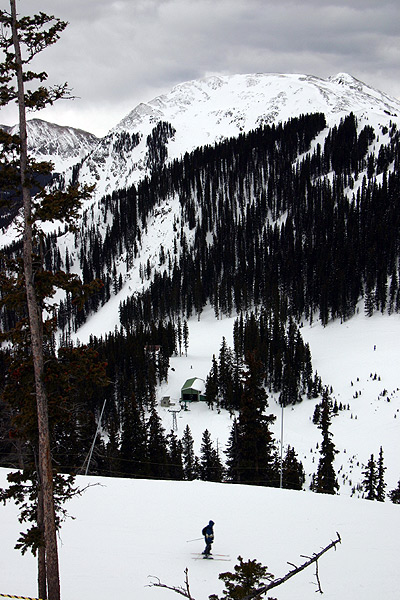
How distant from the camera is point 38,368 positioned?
27.5 ft

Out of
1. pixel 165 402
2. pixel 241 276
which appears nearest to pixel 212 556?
pixel 165 402

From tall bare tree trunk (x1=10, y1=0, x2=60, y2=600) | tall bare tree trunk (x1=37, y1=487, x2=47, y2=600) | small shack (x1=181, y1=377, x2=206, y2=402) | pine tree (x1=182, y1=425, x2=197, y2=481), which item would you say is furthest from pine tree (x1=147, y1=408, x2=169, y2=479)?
tall bare tree trunk (x1=10, y1=0, x2=60, y2=600)

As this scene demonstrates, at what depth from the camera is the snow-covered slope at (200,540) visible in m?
10.9

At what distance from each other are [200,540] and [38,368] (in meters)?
9.00

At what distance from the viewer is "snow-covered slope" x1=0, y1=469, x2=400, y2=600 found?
10.9 metres

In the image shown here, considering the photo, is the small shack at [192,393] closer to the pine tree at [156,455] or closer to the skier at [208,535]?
the pine tree at [156,455]

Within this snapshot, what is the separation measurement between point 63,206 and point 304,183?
126114mm

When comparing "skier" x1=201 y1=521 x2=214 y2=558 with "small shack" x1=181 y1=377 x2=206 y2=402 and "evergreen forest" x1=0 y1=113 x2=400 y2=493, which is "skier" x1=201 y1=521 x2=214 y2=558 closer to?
"evergreen forest" x1=0 y1=113 x2=400 y2=493

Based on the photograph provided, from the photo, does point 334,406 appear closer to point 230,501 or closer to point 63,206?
point 230,501

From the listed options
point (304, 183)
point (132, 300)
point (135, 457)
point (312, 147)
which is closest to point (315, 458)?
point (135, 457)

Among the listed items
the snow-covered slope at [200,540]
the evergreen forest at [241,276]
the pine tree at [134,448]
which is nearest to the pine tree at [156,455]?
the evergreen forest at [241,276]

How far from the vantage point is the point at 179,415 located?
56.7 m

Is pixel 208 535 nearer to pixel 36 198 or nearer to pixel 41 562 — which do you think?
pixel 41 562

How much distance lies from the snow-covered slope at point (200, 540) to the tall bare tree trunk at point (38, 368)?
3.16m
